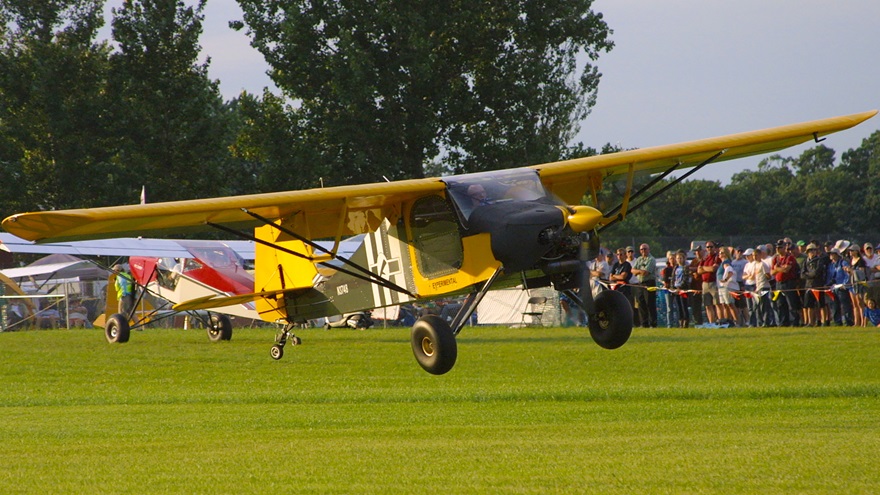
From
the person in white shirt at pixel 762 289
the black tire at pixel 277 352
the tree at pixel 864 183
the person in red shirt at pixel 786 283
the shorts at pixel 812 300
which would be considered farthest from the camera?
the tree at pixel 864 183

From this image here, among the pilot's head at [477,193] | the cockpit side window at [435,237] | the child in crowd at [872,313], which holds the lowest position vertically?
the child in crowd at [872,313]

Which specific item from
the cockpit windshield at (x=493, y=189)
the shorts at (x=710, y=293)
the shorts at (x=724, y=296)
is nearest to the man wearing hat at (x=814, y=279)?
the shorts at (x=724, y=296)

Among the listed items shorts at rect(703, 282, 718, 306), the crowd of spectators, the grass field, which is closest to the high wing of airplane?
the grass field

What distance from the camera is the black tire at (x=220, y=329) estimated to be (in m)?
32.6

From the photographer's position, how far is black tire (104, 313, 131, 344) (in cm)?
3133

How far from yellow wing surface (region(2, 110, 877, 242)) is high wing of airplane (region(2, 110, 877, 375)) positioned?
0.02 m

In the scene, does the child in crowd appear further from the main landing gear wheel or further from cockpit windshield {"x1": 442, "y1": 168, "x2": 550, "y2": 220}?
cockpit windshield {"x1": 442, "y1": 168, "x2": 550, "y2": 220}

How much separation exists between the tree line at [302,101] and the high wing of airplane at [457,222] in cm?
3314

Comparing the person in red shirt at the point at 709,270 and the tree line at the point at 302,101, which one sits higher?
the tree line at the point at 302,101

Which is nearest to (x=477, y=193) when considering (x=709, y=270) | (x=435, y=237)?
(x=435, y=237)

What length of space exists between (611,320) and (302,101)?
3840cm

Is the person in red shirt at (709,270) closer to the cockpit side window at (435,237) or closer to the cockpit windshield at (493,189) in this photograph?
the cockpit side window at (435,237)

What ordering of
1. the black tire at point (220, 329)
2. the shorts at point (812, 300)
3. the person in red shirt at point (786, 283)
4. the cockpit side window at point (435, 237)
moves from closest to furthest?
the cockpit side window at point (435, 237) → the person in red shirt at point (786, 283) → the shorts at point (812, 300) → the black tire at point (220, 329)

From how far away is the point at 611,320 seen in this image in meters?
14.9
